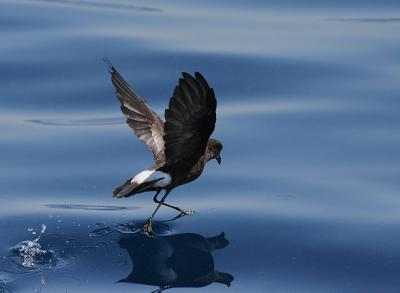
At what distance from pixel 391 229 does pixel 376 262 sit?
373 mm

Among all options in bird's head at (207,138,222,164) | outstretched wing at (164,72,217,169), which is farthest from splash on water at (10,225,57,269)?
bird's head at (207,138,222,164)

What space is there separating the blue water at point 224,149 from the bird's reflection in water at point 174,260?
13 millimetres

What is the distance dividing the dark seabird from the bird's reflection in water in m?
0.17

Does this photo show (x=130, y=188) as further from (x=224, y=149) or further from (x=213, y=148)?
(x=224, y=149)

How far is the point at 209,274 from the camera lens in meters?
6.60

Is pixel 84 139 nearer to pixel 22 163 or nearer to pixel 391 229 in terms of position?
pixel 22 163

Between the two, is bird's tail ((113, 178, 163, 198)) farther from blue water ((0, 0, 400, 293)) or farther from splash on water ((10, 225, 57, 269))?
splash on water ((10, 225, 57, 269))

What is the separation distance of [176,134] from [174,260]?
782mm

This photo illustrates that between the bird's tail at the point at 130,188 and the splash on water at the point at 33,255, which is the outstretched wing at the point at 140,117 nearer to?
the bird's tail at the point at 130,188

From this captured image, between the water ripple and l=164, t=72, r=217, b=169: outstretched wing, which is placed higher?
l=164, t=72, r=217, b=169: outstretched wing

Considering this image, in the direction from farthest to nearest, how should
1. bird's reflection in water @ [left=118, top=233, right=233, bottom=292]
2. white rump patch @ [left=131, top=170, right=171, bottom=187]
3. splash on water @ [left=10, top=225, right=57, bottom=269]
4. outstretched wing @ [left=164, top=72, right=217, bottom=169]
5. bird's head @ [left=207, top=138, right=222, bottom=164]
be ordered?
bird's head @ [left=207, top=138, right=222, bottom=164] < white rump patch @ [left=131, top=170, right=171, bottom=187] < splash on water @ [left=10, top=225, right=57, bottom=269] < bird's reflection in water @ [left=118, top=233, right=233, bottom=292] < outstretched wing @ [left=164, top=72, right=217, bottom=169]

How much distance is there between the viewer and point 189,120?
21.2ft

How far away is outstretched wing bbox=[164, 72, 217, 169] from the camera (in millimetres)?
6164

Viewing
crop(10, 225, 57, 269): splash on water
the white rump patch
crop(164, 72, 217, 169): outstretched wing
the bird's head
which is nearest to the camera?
crop(164, 72, 217, 169): outstretched wing
